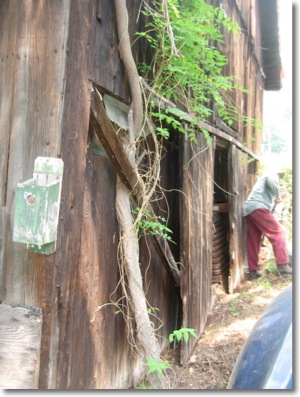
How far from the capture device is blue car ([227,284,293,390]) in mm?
1505

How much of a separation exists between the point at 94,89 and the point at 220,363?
2.84 meters

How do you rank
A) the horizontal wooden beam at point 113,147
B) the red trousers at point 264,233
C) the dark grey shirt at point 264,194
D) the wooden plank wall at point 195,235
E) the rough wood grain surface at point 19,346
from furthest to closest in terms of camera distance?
1. the dark grey shirt at point 264,194
2. the red trousers at point 264,233
3. the wooden plank wall at point 195,235
4. the horizontal wooden beam at point 113,147
5. the rough wood grain surface at point 19,346

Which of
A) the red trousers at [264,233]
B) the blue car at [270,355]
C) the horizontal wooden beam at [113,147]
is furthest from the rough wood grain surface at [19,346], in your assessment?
the red trousers at [264,233]

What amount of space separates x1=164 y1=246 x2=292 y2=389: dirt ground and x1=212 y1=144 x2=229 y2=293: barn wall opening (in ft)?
1.30

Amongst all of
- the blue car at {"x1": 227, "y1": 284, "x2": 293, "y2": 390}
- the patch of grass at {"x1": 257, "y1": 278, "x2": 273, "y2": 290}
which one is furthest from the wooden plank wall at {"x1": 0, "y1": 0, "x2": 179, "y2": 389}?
the patch of grass at {"x1": 257, "y1": 278, "x2": 273, "y2": 290}

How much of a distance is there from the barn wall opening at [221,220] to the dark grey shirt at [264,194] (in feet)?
1.47

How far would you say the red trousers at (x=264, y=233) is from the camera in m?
6.25

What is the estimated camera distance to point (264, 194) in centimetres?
659

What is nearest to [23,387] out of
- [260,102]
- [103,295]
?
[103,295]

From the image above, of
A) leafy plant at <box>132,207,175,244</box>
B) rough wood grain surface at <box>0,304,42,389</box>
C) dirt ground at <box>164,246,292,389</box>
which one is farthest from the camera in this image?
dirt ground at <box>164,246,292,389</box>

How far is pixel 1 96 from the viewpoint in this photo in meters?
2.23

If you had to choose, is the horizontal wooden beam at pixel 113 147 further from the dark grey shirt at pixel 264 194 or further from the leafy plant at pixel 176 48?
the dark grey shirt at pixel 264 194

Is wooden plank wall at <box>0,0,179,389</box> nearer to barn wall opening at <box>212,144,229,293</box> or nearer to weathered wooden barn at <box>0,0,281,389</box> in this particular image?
weathered wooden barn at <box>0,0,281,389</box>

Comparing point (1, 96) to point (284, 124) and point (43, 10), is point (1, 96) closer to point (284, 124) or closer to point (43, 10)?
point (43, 10)
